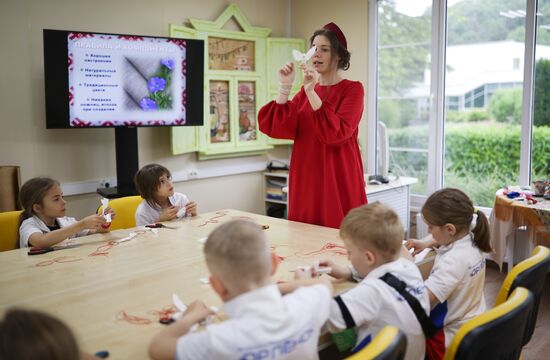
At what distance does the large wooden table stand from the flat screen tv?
151 cm

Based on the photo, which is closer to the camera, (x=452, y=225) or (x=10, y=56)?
(x=452, y=225)

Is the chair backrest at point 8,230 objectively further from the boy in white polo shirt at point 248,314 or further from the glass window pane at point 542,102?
the glass window pane at point 542,102

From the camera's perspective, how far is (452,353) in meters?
1.23

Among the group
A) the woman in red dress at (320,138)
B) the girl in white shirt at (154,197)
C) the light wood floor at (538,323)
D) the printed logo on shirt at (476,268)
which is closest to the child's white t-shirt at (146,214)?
the girl in white shirt at (154,197)

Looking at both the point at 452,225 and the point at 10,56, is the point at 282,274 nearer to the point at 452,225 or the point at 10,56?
the point at 452,225

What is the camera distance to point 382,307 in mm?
1367

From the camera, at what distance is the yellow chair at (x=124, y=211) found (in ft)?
9.24

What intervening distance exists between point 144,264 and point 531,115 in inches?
131

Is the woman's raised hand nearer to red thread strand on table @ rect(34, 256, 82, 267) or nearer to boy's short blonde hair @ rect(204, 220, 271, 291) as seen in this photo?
red thread strand on table @ rect(34, 256, 82, 267)

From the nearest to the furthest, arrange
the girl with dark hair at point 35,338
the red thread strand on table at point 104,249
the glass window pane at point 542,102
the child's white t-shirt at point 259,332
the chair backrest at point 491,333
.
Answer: the girl with dark hair at point 35,338 < the child's white t-shirt at point 259,332 < the chair backrest at point 491,333 < the red thread strand on table at point 104,249 < the glass window pane at point 542,102

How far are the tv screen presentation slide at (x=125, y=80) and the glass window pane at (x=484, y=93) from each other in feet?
7.41

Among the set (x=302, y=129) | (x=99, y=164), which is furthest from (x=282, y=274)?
(x=99, y=164)

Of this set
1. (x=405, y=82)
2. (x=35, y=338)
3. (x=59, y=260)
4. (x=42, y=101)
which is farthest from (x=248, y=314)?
(x=405, y=82)

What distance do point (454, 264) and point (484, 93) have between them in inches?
121
